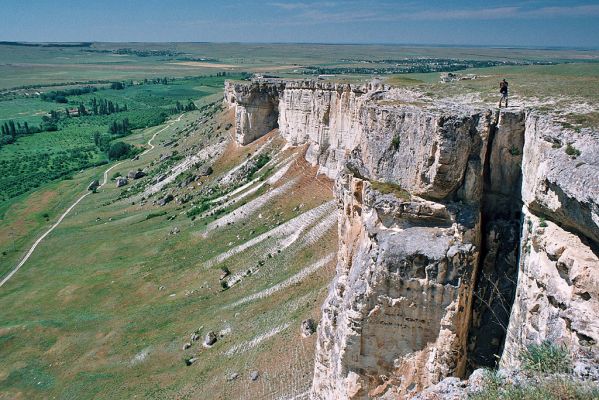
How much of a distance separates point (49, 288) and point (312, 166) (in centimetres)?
2837

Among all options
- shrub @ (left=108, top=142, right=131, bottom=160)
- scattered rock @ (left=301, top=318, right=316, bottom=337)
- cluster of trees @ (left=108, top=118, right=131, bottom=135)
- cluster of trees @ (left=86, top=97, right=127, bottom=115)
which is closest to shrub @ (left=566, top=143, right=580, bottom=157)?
scattered rock @ (left=301, top=318, right=316, bottom=337)

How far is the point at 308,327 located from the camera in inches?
1043

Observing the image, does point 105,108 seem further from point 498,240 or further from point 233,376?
point 498,240

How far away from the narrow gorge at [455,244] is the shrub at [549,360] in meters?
1.01

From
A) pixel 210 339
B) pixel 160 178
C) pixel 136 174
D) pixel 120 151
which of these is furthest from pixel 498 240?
pixel 120 151

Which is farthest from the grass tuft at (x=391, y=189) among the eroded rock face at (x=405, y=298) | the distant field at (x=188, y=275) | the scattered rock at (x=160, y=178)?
the scattered rock at (x=160, y=178)

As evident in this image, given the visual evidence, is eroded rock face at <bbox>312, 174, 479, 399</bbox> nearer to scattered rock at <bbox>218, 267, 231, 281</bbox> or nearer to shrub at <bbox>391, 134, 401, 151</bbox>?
shrub at <bbox>391, 134, 401, 151</bbox>

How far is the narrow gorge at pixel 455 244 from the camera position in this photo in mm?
12828

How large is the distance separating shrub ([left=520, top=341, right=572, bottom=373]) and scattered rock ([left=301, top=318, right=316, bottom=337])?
53.2 ft

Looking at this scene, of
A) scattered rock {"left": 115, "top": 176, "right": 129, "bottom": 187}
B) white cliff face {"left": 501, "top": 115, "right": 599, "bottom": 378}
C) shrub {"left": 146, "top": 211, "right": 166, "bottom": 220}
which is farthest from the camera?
scattered rock {"left": 115, "top": 176, "right": 129, "bottom": 187}

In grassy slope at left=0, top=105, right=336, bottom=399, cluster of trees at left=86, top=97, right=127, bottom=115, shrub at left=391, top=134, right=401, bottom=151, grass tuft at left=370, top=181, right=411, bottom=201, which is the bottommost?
grassy slope at left=0, top=105, right=336, bottom=399

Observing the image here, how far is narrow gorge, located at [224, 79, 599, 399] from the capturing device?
42.1ft

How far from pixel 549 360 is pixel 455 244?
5051 millimetres

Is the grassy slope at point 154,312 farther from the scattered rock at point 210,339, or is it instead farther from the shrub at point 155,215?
the shrub at point 155,215
